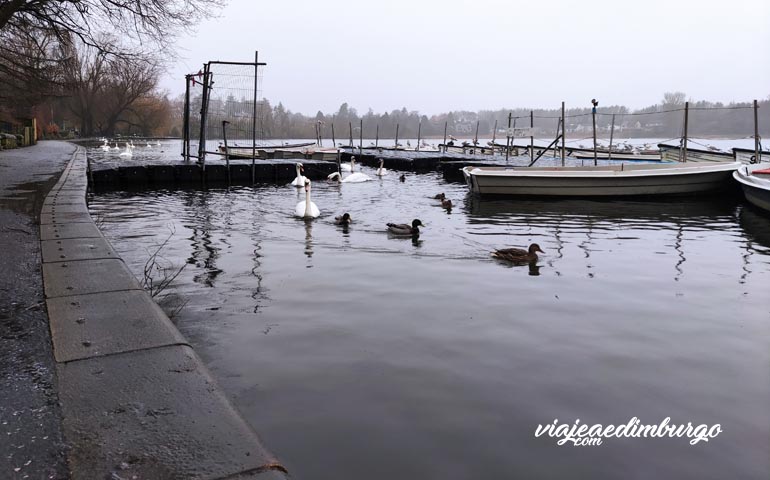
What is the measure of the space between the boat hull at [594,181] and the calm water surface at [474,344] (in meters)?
7.47

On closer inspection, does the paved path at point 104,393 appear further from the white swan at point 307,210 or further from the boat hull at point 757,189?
the boat hull at point 757,189

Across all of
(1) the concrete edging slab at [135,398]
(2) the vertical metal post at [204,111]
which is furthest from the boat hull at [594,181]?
(1) the concrete edging slab at [135,398]

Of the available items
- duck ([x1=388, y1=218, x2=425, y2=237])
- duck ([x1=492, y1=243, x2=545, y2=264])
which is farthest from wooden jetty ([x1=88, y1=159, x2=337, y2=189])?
duck ([x1=492, y1=243, x2=545, y2=264])

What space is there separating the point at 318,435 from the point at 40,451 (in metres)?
1.84

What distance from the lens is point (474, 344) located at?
5.88m

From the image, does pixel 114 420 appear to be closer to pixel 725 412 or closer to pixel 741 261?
pixel 725 412

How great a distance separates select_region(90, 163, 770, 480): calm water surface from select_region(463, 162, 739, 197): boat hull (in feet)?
24.5

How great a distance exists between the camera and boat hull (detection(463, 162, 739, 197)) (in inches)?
795

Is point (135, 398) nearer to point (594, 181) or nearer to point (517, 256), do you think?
point (517, 256)

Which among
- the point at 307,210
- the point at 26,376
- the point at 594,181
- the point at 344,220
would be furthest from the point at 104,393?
the point at 594,181

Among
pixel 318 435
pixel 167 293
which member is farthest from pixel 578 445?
pixel 167 293

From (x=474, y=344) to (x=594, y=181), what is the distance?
15955mm

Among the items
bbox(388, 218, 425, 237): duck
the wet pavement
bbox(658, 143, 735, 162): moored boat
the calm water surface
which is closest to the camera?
the wet pavement

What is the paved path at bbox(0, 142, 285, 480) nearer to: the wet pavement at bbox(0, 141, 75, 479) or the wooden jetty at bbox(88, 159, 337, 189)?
the wet pavement at bbox(0, 141, 75, 479)
